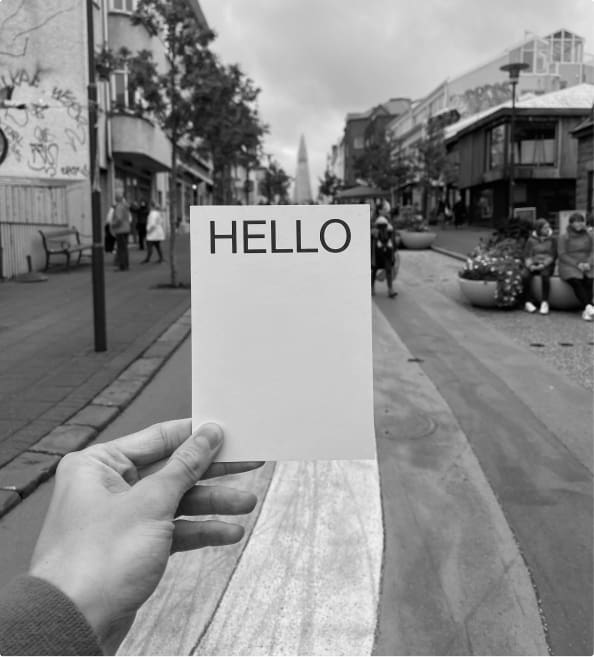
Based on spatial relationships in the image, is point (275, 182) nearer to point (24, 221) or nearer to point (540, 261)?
point (24, 221)

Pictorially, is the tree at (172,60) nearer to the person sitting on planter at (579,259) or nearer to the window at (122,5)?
the person sitting on planter at (579,259)

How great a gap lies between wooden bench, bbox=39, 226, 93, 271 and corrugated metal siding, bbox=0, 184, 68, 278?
216 mm

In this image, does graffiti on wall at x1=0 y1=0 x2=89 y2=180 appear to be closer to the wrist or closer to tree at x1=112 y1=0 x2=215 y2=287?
tree at x1=112 y1=0 x2=215 y2=287

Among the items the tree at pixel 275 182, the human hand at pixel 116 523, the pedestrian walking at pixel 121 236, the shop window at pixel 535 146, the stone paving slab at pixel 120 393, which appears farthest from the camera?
the tree at pixel 275 182

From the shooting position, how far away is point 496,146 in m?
34.9

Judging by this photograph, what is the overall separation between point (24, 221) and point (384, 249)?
821 centimetres

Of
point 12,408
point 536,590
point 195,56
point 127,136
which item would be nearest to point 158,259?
point 127,136

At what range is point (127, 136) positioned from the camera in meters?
22.2

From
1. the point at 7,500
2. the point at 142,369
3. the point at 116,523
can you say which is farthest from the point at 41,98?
the point at 116,523

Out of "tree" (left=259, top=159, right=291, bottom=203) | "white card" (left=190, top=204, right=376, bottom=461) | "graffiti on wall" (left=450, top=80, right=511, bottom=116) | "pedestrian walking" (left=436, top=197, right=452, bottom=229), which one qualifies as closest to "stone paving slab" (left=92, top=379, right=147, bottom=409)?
"white card" (left=190, top=204, right=376, bottom=461)

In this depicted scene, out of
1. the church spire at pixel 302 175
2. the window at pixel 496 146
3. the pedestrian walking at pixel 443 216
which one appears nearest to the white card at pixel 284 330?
the window at pixel 496 146

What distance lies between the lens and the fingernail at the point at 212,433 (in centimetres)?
124

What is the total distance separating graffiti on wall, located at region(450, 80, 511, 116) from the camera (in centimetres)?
4706

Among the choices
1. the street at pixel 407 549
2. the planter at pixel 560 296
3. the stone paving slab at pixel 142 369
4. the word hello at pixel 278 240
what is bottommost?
the street at pixel 407 549
